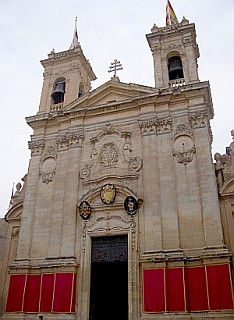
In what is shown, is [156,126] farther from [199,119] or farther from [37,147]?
[37,147]

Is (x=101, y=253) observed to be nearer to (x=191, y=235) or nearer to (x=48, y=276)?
(x=48, y=276)

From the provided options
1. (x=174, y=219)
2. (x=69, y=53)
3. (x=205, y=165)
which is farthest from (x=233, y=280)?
(x=69, y=53)

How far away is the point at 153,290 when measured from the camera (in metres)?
12.7

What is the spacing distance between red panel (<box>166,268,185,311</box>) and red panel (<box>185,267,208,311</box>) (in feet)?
0.84

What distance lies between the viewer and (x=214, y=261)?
40.4 feet

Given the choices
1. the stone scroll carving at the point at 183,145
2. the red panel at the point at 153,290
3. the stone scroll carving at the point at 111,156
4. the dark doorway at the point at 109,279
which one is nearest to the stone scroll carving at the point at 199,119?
the stone scroll carving at the point at 183,145

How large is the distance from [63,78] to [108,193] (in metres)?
8.98

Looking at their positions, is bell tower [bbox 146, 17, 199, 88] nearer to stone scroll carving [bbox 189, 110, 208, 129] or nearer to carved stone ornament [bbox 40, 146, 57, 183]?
stone scroll carving [bbox 189, 110, 208, 129]

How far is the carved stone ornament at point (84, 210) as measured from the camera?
15.1 meters

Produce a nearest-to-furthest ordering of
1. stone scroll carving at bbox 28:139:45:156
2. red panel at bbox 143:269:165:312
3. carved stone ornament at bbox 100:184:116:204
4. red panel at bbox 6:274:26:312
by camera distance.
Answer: red panel at bbox 143:269:165:312 < red panel at bbox 6:274:26:312 < carved stone ornament at bbox 100:184:116:204 < stone scroll carving at bbox 28:139:45:156

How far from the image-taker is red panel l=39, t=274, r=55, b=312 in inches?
553

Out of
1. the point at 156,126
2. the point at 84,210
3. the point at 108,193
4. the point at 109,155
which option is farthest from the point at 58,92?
the point at 84,210

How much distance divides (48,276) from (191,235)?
20.7 feet

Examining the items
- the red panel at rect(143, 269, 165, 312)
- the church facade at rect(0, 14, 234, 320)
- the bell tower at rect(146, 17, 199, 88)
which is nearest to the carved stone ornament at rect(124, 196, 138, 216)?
the church facade at rect(0, 14, 234, 320)
